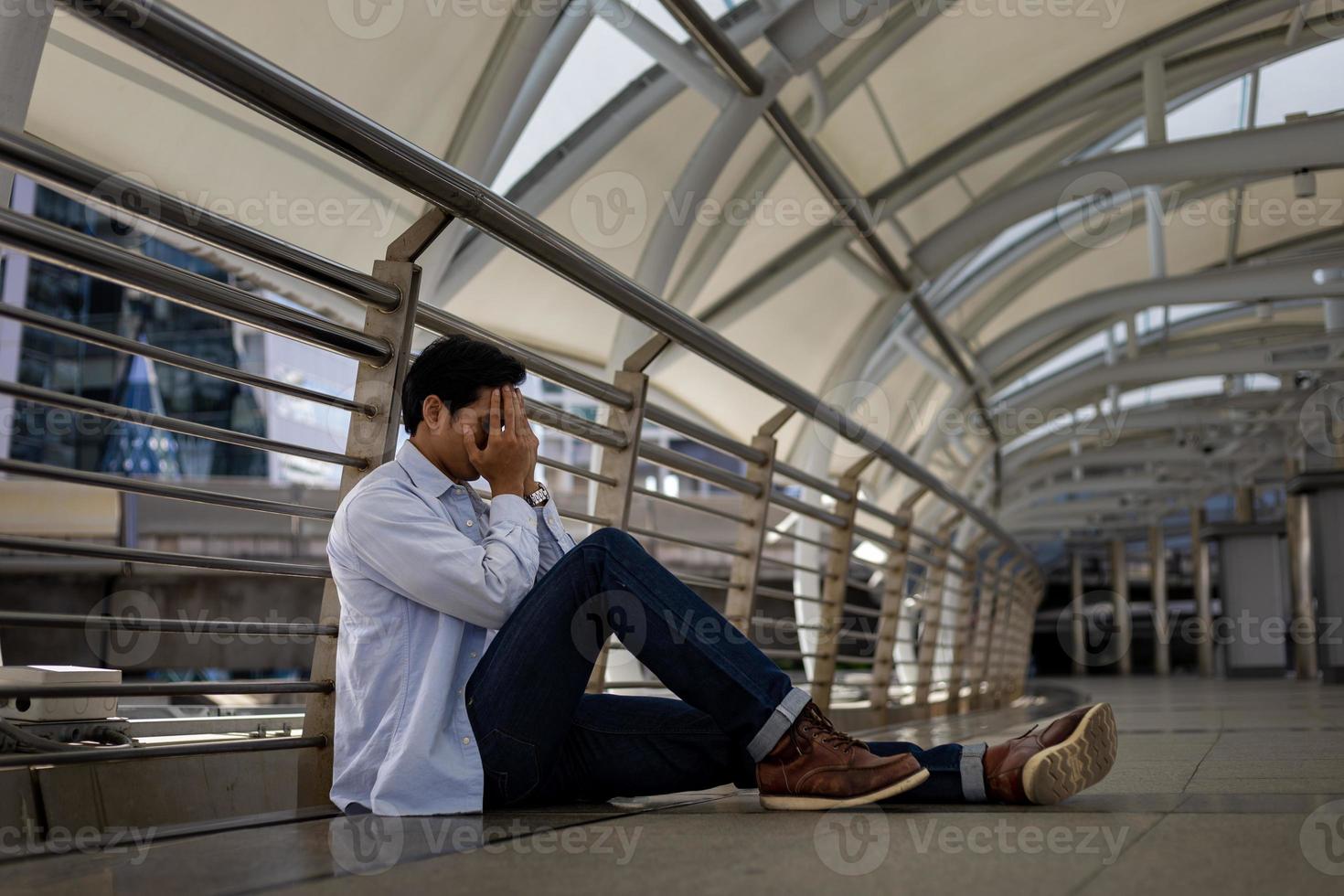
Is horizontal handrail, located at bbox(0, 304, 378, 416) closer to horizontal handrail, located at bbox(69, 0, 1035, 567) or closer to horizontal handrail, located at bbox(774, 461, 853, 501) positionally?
horizontal handrail, located at bbox(69, 0, 1035, 567)

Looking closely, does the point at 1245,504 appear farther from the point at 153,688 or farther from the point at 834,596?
the point at 153,688

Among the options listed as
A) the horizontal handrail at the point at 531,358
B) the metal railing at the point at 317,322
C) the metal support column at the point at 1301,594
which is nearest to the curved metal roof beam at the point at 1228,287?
the metal support column at the point at 1301,594

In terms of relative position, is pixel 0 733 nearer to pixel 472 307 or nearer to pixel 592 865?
pixel 592 865

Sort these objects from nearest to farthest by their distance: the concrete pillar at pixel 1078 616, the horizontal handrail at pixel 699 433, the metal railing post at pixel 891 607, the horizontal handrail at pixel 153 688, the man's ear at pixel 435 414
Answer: the horizontal handrail at pixel 153 688, the man's ear at pixel 435 414, the horizontal handrail at pixel 699 433, the metal railing post at pixel 891 607, the concrete pillar at pixel 1078 616

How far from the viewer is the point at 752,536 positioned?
3963mm

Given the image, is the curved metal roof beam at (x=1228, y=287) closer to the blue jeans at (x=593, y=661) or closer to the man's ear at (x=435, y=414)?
the blue jeans at (x=593, y=661)

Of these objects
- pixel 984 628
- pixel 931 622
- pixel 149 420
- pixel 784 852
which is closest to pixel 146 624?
pixel 149 420

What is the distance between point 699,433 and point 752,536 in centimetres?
48

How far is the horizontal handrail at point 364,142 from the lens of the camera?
5.81 feet

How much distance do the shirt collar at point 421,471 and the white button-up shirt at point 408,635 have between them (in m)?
0.03

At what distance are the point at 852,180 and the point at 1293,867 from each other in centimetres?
1153

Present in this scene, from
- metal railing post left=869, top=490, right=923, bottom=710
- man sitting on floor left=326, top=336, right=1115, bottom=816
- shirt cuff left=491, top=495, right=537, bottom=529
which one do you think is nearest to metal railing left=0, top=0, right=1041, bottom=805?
man sitting on floor left=326, top=336, right=1115, bottom=816

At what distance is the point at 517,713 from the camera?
7.06ft

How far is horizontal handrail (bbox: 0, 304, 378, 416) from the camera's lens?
66.8 inches
